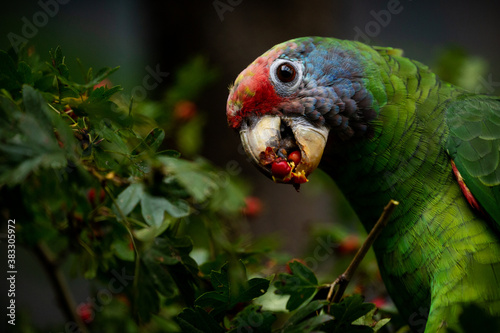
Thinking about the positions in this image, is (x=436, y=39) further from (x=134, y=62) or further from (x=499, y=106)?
(x=499, y=106)

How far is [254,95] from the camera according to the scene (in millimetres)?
1034

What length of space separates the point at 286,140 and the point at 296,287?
0.40 meters

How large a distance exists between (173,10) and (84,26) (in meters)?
1.67

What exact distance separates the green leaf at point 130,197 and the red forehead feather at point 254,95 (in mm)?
361

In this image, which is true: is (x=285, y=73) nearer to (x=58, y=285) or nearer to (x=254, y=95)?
(x=254, y=95)

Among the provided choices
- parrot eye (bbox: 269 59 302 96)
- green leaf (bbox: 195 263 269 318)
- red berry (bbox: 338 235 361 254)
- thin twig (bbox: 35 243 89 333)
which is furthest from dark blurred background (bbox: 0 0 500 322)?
green leaf (bbox: 195 263 269 318)

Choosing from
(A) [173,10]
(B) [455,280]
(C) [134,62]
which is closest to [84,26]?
(C) [134,62]

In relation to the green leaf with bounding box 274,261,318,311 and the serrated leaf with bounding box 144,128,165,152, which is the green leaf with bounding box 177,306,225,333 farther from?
the serrated leaf with bounding box 144,128,165,152

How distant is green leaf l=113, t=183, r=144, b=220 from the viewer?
30.3 inches

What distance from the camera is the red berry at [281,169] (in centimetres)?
95

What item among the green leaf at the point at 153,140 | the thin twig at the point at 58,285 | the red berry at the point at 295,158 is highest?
the green leaf at the point at 153,140

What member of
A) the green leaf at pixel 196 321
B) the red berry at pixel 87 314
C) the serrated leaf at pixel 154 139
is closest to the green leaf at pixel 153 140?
the serrated leaf at pixel 154 139

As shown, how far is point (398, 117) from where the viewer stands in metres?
1.05

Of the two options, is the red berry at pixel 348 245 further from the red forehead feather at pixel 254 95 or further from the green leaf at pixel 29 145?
the green leaf at pixel 29 145
